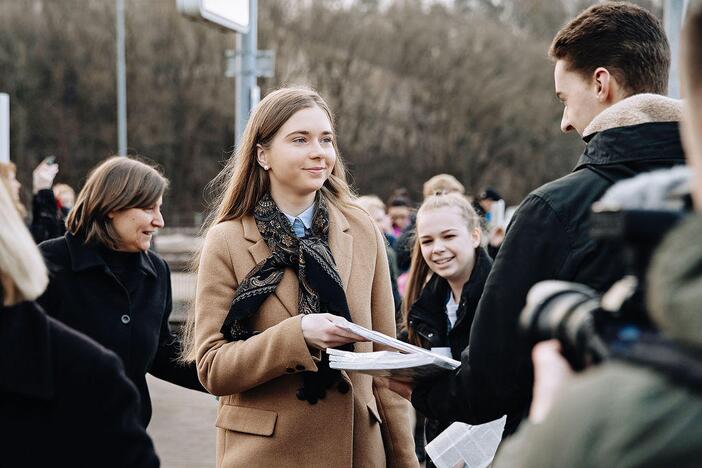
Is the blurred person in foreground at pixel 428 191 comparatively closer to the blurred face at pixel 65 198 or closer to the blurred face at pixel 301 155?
the blurred face at pixel 301 155

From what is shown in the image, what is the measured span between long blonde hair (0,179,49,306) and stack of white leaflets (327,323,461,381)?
1120mm

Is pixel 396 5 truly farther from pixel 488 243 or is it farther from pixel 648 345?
pixel 648 345

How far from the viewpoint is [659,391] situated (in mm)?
1139

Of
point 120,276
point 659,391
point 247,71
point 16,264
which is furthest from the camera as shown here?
point 247,71

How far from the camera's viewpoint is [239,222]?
3.43m

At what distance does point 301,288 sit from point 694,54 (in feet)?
7.09

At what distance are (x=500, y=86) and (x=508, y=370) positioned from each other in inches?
1463

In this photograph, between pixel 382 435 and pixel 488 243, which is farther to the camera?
pixel 488 243

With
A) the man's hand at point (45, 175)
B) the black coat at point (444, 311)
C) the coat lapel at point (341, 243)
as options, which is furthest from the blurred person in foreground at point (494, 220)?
the man's hand at point (45, 175)

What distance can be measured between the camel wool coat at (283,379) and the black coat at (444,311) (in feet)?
2.88

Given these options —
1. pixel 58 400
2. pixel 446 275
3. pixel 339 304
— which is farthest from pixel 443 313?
pixel 58 400

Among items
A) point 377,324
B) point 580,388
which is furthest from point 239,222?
point 580,388

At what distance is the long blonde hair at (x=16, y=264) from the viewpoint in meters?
1.93

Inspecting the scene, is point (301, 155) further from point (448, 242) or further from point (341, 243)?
point (448, 242)
